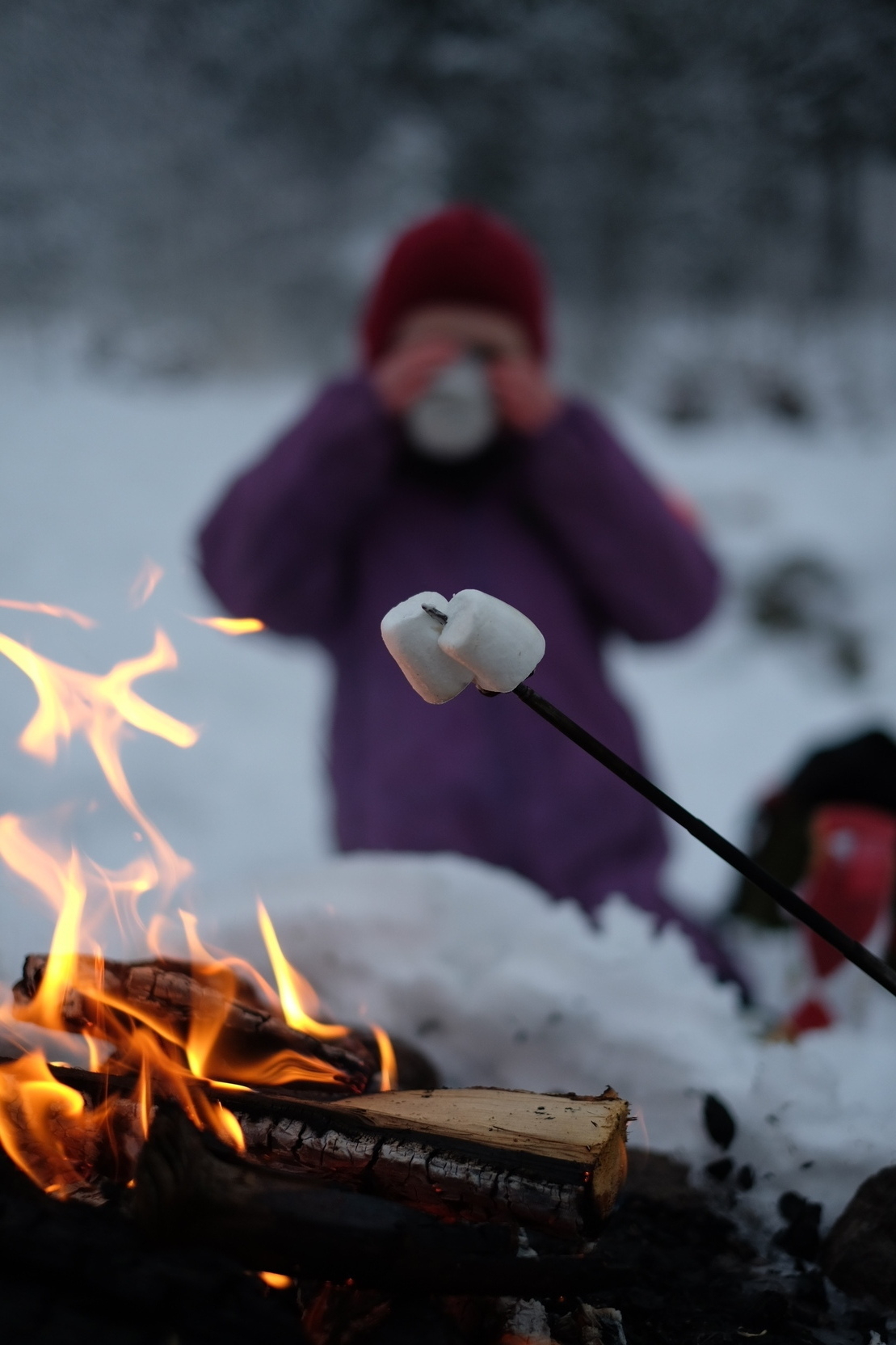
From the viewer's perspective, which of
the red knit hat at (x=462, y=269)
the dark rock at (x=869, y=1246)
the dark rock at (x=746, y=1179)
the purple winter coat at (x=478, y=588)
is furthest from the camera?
the red knit hat at (x=462, y=269)

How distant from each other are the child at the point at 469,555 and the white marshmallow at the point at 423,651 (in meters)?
1.28

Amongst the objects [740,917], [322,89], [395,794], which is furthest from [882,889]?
[322,89]

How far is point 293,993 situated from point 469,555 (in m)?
1.23

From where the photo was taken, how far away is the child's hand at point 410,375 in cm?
211

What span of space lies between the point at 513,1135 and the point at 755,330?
19.5 ft

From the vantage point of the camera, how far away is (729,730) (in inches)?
167

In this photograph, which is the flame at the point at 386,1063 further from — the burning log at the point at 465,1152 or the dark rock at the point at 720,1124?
the dark rock at the point at 720,1124

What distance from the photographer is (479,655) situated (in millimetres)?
678

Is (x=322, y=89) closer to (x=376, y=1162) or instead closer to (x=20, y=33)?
(x=20, y=33)

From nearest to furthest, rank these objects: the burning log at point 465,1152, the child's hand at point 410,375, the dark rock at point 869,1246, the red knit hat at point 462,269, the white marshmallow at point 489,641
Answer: the white marshmallow at point 489,641 → the burning log at point 465,1152 → the dark rock at point 869,1246 → the child's hand at point 410,375 → the red knit hat at point 462,269

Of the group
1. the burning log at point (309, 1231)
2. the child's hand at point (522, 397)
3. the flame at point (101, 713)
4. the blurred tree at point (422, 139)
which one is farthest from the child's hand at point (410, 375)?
the burning log at point (309, 1231)

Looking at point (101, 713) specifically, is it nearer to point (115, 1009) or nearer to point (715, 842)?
point (115, 1009)

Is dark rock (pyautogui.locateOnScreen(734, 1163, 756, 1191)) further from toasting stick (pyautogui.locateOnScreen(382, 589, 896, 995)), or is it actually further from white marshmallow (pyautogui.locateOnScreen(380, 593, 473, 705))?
white marshmallow (pyautogui.locateOnScreen(380, 593, 473, 705))

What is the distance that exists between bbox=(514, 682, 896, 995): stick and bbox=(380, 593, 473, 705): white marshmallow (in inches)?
2.4
